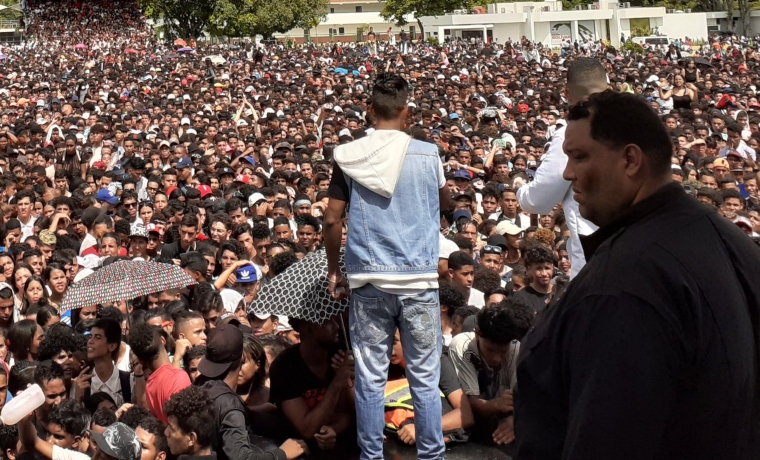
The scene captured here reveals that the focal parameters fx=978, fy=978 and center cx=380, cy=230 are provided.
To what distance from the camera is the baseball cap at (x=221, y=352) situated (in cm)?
446

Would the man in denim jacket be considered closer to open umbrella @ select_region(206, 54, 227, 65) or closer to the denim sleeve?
the denim sleeve

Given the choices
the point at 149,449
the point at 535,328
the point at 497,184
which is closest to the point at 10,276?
the point at 149,449

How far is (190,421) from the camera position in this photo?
13.1 feet

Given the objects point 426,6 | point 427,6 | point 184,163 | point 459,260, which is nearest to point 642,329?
point 459,260

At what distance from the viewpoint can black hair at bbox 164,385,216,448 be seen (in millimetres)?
4008

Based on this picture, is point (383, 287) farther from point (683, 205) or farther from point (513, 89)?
point (513, 89)

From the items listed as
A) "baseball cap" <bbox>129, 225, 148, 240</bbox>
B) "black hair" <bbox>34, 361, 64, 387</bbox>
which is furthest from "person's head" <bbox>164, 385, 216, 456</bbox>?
"baseball cap" <bbox>129, 225, 148, 240</bbox>

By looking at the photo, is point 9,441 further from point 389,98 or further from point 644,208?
point 644,208

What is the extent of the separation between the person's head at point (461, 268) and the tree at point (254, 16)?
4741 cm

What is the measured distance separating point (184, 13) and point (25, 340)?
4804cm

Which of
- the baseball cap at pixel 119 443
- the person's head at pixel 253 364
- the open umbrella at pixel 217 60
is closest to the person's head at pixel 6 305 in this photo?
the person's head at pixel 253 364

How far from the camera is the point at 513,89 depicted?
850 inches

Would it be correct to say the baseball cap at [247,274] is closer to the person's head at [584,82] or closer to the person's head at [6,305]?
the person's head at [6,305]

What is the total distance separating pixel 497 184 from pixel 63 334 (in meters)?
5.46
